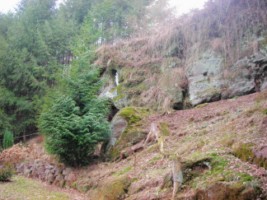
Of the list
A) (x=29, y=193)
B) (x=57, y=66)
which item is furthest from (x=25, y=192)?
(x=57, y=66)

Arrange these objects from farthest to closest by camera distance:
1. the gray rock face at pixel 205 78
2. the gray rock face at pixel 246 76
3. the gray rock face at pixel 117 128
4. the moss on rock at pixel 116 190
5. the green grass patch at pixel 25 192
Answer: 1. the gray rock face at pixel 205 78
2. the gray rock face at pixel 117 128
3. the gray rock face at pixel 246 76
4. the green grass patch at pixel 25 192
5. the moss on rock at pixel 116 190

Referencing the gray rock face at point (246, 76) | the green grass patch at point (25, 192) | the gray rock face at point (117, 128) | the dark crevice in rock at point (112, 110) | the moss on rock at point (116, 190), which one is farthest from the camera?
the dark crevice in rock at point (112, 110)

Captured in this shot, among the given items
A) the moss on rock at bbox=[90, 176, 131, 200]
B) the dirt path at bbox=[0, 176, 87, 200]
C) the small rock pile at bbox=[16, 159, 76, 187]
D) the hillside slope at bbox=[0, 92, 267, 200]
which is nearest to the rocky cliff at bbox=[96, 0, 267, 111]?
the hillside slope at bbox=[0, 92, 267, 200]

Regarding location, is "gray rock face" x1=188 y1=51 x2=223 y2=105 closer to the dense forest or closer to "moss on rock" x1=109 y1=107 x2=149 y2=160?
"moss on rock" x1=109 y1=107 x2=149 y2=160

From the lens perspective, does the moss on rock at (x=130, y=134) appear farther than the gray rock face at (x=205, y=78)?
No

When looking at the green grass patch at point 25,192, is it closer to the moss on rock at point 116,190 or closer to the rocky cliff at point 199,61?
the moss on rock at point 116,190

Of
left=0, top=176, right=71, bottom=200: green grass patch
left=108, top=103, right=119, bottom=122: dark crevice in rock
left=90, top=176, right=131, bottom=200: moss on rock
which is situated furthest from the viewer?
left=108, top=103, right=119, bottom=122: dark crevice in rock

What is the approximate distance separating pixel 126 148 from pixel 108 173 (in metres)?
1.58

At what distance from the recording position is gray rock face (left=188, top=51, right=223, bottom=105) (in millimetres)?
12789

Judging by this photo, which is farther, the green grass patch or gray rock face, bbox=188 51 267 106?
gray rock face, bbox=188 51 267 106

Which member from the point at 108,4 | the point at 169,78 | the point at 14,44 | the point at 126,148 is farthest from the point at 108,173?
the point at 108,4

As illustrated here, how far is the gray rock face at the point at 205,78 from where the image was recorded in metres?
12.8

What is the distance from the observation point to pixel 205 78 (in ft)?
43.8

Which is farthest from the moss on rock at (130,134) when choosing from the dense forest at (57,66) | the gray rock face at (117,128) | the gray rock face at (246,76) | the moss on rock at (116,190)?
the gray rock face at (246,76)
